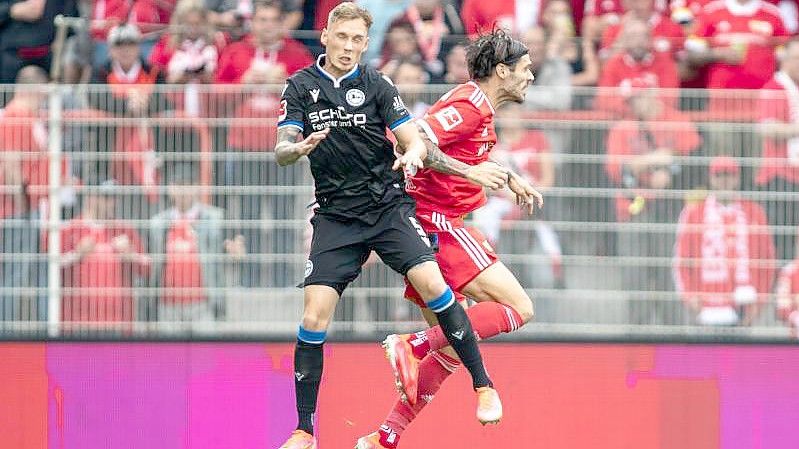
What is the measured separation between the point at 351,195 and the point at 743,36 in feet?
15.4

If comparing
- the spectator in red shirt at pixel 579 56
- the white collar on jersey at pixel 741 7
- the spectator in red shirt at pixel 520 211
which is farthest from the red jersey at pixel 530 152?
the white collar on jersey at pixel 741 7

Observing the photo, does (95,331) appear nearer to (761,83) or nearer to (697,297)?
(697,297)

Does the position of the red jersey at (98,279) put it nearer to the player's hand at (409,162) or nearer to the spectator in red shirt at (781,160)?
the player's hand at (409,162)

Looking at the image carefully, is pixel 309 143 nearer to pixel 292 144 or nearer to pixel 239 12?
pixel 292 144

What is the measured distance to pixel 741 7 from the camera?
1204cm

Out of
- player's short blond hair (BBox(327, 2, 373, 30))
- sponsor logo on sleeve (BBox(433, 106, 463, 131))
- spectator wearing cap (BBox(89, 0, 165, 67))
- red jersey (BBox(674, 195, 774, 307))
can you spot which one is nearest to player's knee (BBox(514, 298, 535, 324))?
sponsor logo on sleeve (BBox(433, 106, 463, 131))

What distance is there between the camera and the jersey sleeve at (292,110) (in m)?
7.89

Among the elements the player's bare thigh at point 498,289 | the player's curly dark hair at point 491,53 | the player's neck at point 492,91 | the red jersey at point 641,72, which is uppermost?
the red jersey at point 641,72

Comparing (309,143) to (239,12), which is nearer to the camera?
(309,143)

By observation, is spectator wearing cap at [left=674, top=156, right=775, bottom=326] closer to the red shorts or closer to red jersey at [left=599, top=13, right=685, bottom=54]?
red jersey at [left=599, top=13, right=685, bottom=54]

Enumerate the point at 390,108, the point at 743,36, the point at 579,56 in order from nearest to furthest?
the point at 390,108 < the point at 579,56 < the point at 743,36

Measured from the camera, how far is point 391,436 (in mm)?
8586

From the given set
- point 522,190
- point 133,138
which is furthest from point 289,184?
point 522,190

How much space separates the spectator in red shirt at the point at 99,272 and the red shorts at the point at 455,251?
249 centimetres
